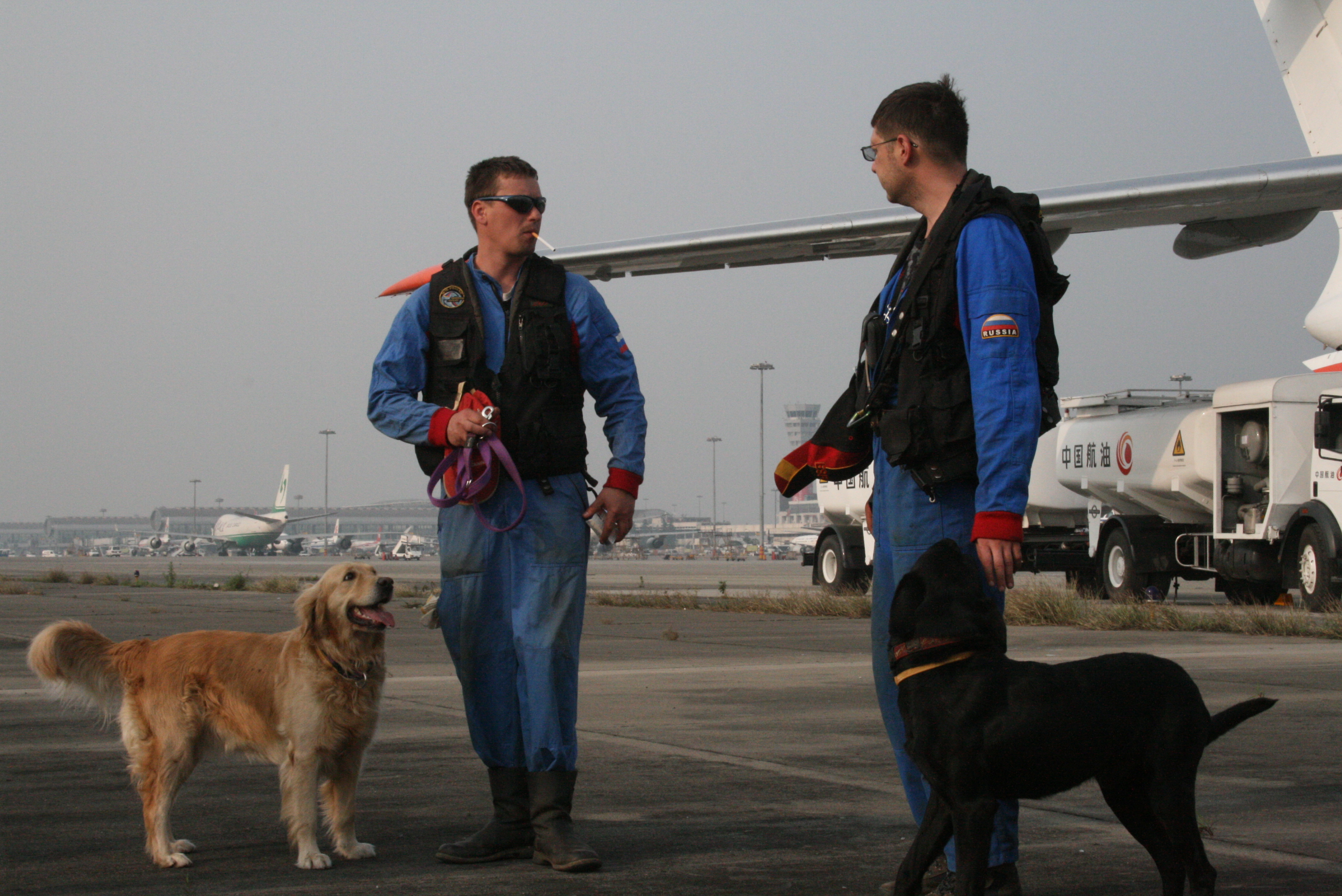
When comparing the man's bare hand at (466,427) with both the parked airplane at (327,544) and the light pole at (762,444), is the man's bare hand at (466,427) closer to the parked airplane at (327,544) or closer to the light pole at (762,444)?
the light pole at (762,444)

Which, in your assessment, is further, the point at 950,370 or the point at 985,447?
the point at 950,370

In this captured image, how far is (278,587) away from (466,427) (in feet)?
72.4

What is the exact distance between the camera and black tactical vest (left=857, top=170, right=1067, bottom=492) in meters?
3.60

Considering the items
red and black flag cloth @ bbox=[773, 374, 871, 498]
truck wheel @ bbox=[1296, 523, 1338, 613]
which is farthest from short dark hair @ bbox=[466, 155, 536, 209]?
truck wheel @ bbox=[1296, 523, 1338, 613]

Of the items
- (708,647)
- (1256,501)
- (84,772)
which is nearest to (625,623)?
(708,647)

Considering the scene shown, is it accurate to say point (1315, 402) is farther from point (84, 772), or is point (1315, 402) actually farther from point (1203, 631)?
point (84, 772)

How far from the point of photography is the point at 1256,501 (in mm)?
18328

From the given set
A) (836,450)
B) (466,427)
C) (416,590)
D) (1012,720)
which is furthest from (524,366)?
(416,590)

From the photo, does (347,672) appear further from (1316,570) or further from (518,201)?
(1316,570)

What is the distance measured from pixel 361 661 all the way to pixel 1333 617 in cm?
1177

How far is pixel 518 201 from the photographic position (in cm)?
448

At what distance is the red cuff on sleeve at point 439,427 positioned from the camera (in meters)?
4.36

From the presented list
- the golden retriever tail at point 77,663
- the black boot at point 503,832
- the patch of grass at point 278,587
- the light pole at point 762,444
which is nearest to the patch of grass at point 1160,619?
the black boot at point 503,832

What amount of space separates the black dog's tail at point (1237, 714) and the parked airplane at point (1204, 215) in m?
13.5
